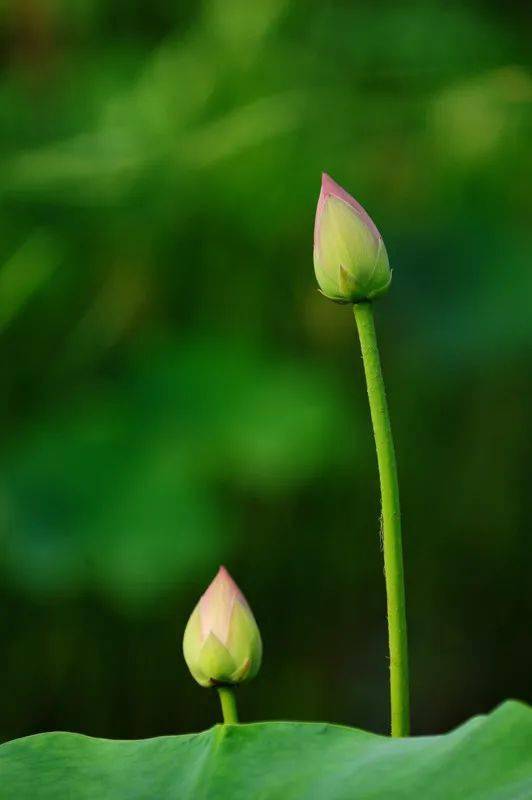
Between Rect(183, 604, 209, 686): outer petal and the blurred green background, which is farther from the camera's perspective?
the blurred green background

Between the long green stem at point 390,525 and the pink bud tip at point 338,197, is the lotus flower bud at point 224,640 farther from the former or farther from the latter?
the pink bud tip at point 338,197

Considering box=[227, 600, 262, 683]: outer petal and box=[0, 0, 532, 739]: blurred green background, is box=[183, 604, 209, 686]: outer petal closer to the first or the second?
box=[227, 600, 262, 683]: outer petal

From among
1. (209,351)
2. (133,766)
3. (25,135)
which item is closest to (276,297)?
(209,351)

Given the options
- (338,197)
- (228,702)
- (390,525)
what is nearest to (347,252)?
(338,197)

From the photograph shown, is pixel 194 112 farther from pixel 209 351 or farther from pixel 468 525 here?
pixel 468 525

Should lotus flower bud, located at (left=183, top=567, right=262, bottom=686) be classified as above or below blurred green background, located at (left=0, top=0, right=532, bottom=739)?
below

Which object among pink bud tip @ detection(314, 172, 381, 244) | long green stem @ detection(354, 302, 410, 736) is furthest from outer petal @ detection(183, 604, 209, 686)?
pink bud tip @ detection(314, 172, 381, 244)

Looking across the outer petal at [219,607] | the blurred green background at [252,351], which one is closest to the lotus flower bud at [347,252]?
the outer petal at [219,607]
